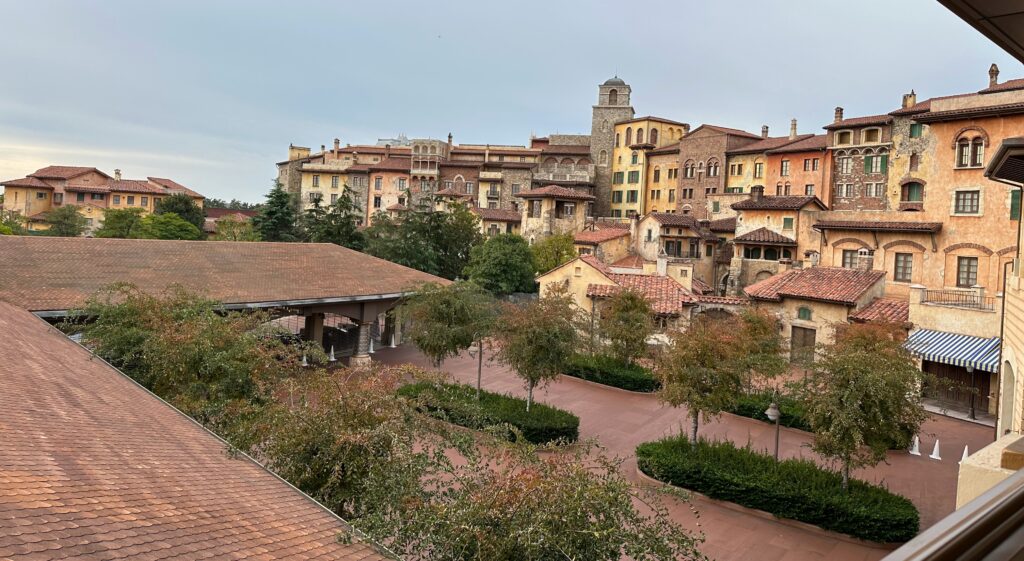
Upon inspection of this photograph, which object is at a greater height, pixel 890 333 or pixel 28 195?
pixel 28 195

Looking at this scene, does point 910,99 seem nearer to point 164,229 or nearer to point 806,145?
point 806,145

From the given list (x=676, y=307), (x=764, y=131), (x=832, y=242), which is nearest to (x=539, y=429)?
(x=676, y=307)

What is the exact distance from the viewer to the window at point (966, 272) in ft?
93.0

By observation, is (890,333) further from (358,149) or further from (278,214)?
(358,149)

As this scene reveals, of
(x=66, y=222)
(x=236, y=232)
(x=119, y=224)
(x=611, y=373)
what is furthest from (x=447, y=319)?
(x=66, y=222)

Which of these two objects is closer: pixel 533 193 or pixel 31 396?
pixel 31 396

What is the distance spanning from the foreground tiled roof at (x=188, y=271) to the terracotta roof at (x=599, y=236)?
71.4 ft

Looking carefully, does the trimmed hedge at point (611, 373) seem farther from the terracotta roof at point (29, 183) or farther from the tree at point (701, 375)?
the terracotta roof at point (29, 183)

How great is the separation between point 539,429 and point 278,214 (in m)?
45.0

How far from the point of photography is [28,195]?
245ft

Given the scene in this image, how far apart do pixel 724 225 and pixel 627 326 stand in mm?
28903

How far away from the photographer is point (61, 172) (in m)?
77.7

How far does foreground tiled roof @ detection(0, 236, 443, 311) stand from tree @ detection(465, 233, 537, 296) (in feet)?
54.3

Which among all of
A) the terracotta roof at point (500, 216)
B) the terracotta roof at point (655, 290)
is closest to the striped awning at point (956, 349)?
the terracotta roof at point (655, 290)
